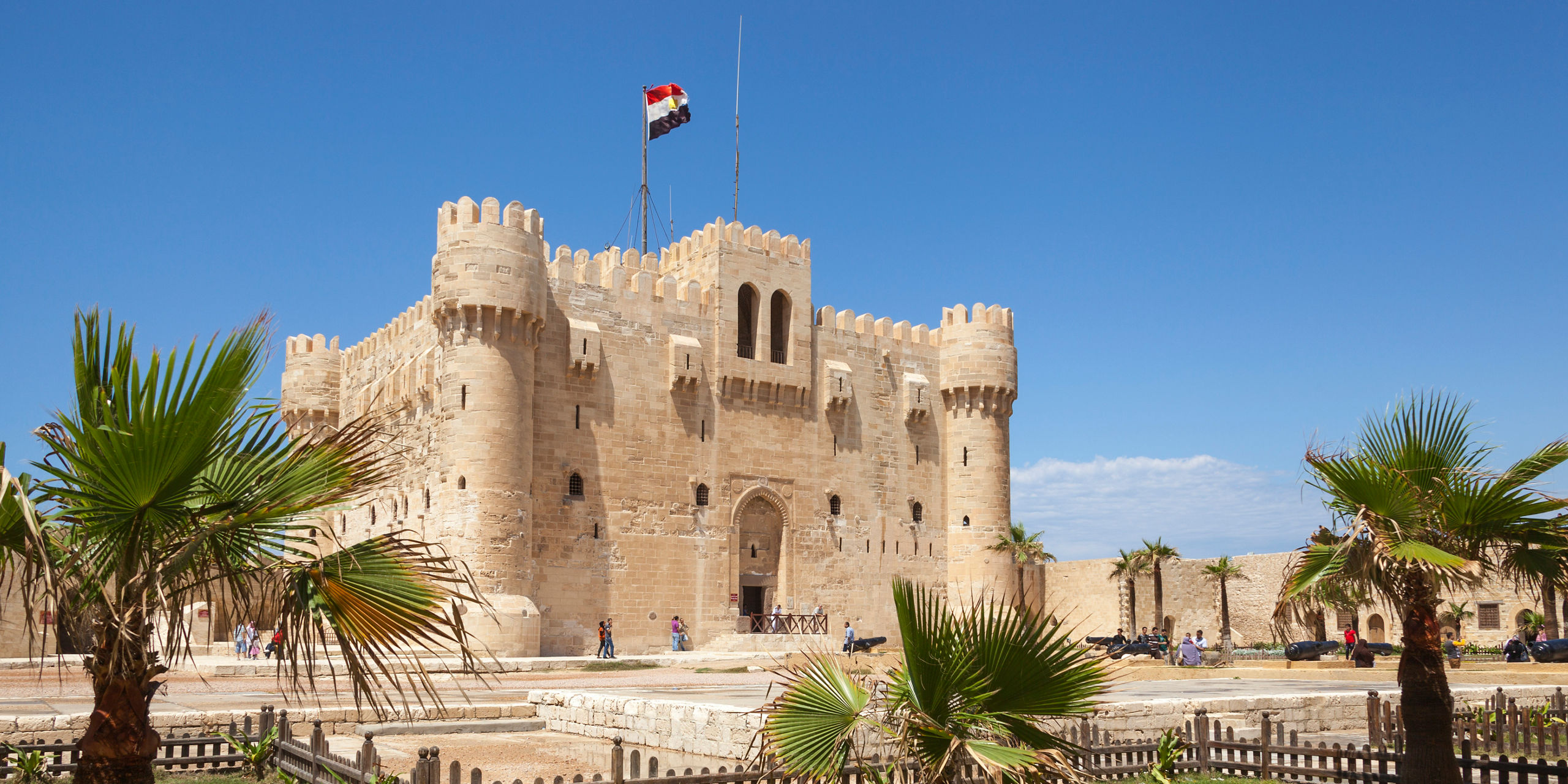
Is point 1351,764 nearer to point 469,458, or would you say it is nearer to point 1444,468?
point 1444,468

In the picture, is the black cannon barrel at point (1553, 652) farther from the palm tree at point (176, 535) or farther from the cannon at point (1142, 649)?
the palm tree at point (176, 535)

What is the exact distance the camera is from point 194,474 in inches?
194

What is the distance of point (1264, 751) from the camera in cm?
960

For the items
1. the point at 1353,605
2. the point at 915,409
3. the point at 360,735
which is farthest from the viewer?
the point at 915,409

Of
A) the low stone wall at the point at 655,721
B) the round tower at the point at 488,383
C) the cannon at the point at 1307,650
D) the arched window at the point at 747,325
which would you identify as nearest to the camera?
the low stone wall at the point at 655,721

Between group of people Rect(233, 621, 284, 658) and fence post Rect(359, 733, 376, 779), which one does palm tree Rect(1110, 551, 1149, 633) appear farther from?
fence post Rect(359, 733, 376, 779)

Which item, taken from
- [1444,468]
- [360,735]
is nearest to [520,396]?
[360,735]

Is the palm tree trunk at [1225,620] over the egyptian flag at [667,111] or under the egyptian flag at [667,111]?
under

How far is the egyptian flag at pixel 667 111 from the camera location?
32.9 metres

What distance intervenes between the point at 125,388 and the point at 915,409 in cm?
2909

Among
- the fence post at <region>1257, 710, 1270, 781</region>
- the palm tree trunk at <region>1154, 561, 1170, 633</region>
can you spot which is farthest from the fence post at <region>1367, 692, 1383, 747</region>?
the palm tree trunk at <region>1154, 561, 1170, 633</region>

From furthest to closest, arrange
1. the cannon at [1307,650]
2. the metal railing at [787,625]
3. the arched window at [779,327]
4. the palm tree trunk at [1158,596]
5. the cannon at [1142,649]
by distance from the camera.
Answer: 1. the palm tree trunk at [1158,596]
2. the arched window at [779,327]
3. the metal railing at [787,625]
4. the cannon at [1142,649]
5. the cannon at [1307,650]

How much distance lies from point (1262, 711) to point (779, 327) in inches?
823

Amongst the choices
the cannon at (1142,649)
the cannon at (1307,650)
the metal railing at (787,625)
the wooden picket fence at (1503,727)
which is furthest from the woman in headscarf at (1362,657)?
the metal railing at (787,625)
